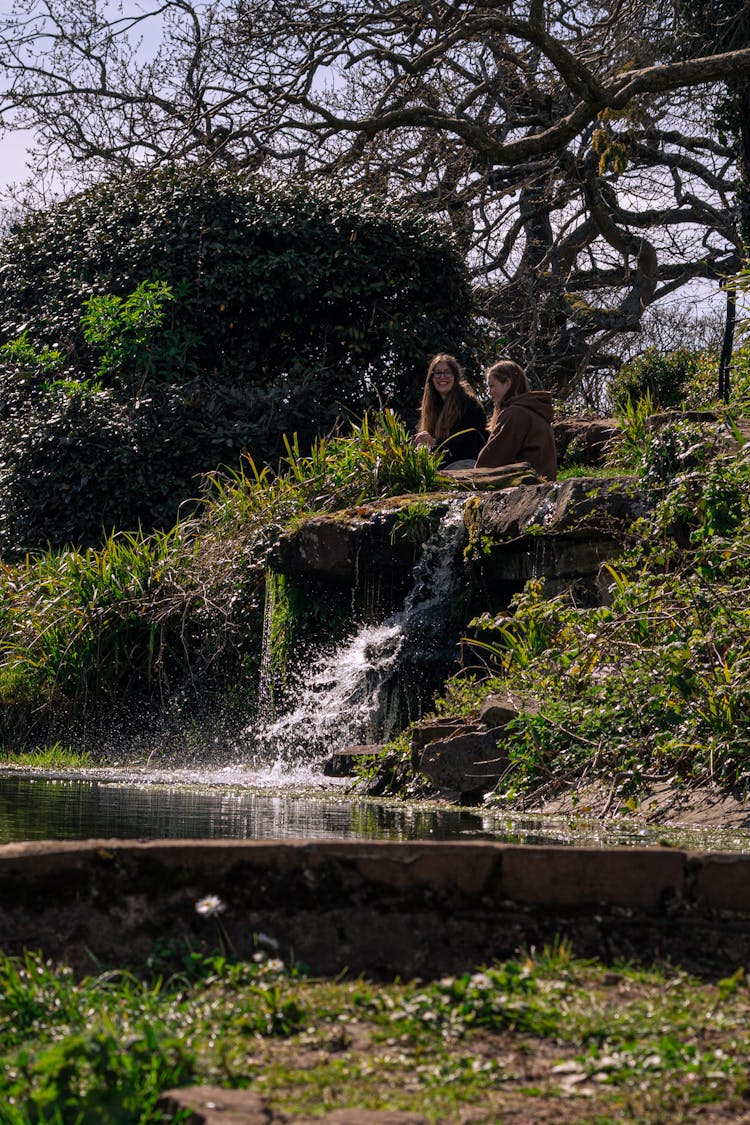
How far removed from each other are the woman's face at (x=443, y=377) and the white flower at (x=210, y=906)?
961 centimetres

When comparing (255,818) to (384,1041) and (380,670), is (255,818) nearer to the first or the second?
(384,1041)

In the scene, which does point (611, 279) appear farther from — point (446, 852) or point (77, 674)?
point (446, 852)

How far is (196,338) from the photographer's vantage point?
15688 mm

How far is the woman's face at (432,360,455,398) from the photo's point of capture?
39.8 feet

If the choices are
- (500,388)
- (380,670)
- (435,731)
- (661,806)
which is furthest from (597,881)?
(500,388)

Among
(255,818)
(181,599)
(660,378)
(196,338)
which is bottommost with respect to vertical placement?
(255,818)

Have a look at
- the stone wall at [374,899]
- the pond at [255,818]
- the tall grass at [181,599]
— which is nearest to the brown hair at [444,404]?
the tall grass at [181,599]

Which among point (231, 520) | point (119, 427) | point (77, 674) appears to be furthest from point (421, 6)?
point (77, 674)

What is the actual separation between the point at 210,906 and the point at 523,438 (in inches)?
359

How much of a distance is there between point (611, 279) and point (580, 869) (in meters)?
21.9

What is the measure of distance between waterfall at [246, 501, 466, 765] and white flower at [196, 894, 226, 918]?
6.76 m

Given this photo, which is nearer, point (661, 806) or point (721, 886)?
point (721, 886)

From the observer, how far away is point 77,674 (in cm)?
1195

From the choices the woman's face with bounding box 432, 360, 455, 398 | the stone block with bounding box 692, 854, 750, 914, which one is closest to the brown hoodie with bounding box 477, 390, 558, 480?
the woman's face with bounding box 432, 360, 455, 398
